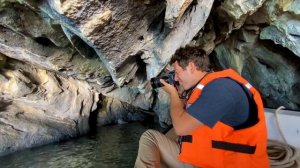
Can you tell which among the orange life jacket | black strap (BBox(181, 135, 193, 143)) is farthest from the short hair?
black strap (BBox(181, 135, 193, 143))

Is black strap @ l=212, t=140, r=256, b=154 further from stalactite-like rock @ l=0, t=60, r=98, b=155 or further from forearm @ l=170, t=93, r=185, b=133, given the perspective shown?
stalactite-like rock @ l=0, t=60, r=98, b=155

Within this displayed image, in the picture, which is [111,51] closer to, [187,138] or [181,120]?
[187,138]

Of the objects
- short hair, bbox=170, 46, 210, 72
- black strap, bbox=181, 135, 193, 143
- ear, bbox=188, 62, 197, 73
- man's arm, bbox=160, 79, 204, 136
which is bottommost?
black strap, bbox=181, 135, 193, 143

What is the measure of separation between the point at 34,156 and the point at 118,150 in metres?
1.35

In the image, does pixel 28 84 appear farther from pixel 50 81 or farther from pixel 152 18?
pixel 152 18

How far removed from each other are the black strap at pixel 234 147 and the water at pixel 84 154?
2.75m

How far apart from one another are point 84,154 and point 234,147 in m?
3.84

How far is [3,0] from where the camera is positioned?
10.8ft

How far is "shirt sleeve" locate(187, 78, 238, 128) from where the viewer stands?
1.90 m

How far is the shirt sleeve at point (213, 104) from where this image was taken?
1902 mm

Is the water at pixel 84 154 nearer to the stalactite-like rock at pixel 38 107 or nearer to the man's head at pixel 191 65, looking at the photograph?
the stalactite-like rock at pixel 38 107

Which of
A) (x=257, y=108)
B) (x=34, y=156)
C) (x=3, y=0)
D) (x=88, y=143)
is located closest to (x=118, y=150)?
(x=88, y=143)

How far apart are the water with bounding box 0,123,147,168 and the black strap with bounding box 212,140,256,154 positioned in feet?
9.02

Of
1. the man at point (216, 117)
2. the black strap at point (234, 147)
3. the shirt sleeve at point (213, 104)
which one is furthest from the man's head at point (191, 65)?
the black strap at point (234, 147)
